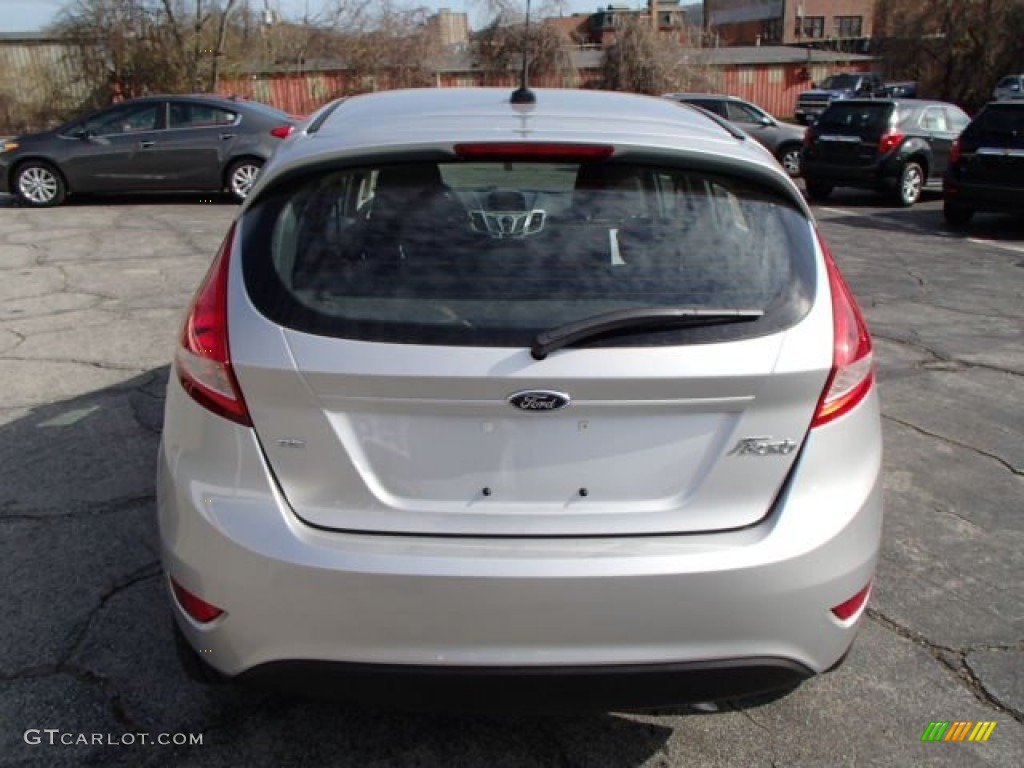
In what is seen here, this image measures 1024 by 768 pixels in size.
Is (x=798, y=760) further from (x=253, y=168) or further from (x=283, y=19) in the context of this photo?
(x=283, y=19)

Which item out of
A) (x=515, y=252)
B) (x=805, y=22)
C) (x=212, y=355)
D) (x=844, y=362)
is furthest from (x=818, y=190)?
(x=805, y=22)

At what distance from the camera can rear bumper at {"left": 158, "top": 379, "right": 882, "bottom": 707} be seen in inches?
74.4

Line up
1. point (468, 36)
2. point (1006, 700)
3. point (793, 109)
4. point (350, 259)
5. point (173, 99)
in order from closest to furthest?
point (350, 259), point (1006, 700), point (173, 99), point (468, 36), point (793, 109)

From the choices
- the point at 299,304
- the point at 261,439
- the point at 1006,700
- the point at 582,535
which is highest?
the point at 299,304

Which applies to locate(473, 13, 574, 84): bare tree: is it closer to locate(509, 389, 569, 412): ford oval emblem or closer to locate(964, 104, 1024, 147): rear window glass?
locate(964, 104, 1024, 147): rear window glass

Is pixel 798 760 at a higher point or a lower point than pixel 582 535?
lower

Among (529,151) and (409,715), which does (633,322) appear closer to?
(529,151)

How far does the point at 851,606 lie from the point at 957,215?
12.4 m

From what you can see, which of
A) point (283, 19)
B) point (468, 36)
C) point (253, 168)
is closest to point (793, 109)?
point (468, 36)

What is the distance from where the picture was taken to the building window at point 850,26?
76.0 metres

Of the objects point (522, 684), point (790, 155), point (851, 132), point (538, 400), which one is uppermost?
point (851, 132)

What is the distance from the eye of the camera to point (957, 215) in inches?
500

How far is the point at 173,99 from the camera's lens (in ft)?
43.2

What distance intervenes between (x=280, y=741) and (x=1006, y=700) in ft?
7.09
